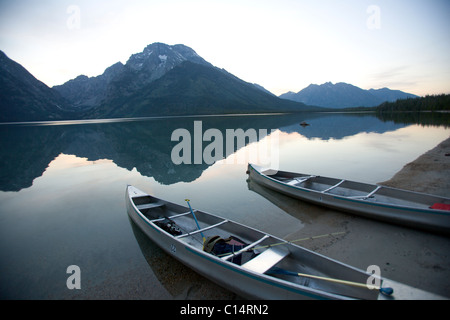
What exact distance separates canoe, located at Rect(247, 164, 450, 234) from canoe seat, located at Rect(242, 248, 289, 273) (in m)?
5.55

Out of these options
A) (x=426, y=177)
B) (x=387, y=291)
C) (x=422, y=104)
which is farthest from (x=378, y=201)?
(x=422, y=104)

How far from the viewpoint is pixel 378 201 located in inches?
406

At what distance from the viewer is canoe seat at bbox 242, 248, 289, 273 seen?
5.71 metres

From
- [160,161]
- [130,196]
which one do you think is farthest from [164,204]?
[160,161]

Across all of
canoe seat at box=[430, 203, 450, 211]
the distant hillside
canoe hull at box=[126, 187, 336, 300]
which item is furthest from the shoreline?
the distant hillside

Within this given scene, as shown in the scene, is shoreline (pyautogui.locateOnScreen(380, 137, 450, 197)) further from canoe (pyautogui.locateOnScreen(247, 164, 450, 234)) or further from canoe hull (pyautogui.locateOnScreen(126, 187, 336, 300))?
canoe hull (pyautogui.locateOnScreen(126, 187, 336, 300))

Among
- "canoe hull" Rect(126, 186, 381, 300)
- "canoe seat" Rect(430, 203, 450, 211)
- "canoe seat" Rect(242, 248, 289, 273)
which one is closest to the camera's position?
"canoe hull" Rect(126, 186, 381, 300)

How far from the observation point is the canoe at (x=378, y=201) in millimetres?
8156

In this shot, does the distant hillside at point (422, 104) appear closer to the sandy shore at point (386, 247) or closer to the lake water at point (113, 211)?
the lake water at point (113, 211)

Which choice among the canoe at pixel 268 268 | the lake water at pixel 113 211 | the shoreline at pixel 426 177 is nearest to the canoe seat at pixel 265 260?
the canoe at pixel 268 268

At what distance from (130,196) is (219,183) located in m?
6.71

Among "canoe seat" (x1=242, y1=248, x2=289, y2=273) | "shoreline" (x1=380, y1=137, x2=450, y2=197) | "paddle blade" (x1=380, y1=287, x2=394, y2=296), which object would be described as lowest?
"canoe seat" (x1=242, y1=248, x2=289, y2=273)

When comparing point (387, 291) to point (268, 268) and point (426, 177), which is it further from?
point (426, 177)
